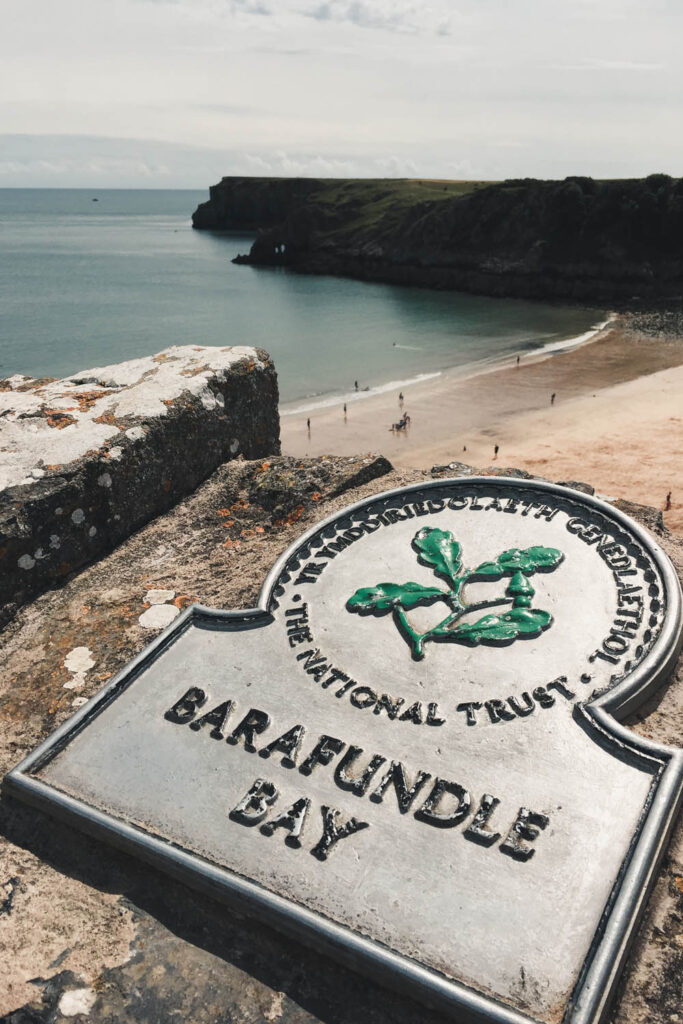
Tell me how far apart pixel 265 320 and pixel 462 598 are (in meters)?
47.6

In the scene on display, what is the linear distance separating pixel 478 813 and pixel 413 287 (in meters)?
69.3

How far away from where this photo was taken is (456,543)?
3.52 meters

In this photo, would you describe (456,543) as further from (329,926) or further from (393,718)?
(329,926)

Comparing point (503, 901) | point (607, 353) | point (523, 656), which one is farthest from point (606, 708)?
point (607, 353)

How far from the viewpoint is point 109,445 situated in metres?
4.05

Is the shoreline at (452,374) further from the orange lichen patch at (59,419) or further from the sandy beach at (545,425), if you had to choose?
the orange lichen patch at (59,419)

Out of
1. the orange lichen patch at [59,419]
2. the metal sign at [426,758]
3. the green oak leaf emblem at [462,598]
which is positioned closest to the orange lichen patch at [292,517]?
the metal sign at [426,758]

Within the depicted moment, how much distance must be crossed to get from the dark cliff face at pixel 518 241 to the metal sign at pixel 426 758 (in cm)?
5831

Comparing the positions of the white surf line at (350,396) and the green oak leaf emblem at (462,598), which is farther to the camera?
the white surf line at (350,396)

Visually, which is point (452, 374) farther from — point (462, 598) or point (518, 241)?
point (518, 241)

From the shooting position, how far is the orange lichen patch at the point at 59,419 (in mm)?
4301

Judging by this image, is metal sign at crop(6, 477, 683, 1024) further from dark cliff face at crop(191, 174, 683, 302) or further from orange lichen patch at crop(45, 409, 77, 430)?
dark cliff face at crop(191, 174, 683, 302)

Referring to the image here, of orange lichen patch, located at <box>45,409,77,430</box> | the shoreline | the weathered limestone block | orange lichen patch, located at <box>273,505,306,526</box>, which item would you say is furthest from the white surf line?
orange lichen patch, located at <box>273,505,306,526</box>

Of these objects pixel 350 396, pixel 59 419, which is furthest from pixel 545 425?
pixel 59 419
